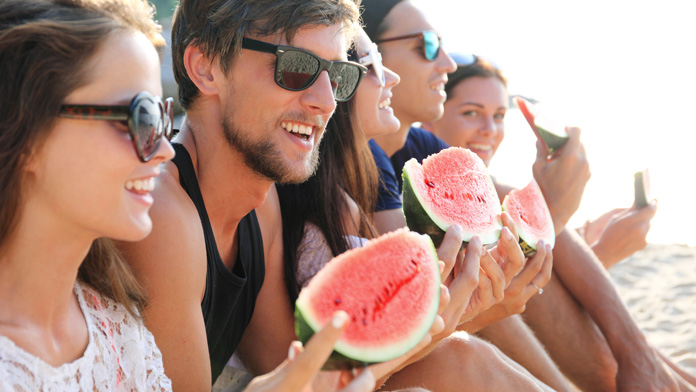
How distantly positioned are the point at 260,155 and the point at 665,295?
480 centimetres

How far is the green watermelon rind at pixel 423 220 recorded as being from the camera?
300 cm

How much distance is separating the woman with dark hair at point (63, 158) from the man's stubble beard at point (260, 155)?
792 mm

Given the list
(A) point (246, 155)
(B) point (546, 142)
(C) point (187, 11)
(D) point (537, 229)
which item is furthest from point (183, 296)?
(B) point (546, 142)

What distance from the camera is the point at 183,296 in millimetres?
2447

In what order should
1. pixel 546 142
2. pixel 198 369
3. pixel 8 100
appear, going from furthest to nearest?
pixel 546 142 → pixel 198 369 → pixel 8 100

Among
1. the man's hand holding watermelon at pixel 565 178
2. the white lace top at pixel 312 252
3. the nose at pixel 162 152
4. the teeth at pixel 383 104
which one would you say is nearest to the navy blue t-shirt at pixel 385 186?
the teeth at pixel 383 104

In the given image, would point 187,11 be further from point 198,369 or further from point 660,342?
point 660,342

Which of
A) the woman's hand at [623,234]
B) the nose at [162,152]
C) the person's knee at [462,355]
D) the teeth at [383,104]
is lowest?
the woman's hand at [623,234]

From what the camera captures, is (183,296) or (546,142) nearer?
(183,296)

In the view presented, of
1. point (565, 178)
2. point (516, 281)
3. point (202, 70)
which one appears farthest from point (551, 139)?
point (202, 70)

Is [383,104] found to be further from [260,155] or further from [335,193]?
[260,155]

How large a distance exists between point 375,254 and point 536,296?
2465 millimetres

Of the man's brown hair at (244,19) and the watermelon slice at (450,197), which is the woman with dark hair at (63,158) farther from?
the watermelon slice at (450,197)

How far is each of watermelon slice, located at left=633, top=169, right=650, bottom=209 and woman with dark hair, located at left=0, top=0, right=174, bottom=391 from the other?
4.27 m
